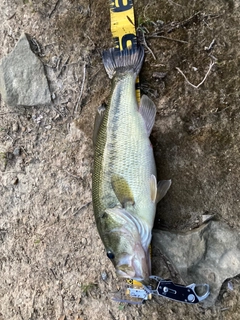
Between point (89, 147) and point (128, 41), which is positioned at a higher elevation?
point (128, 41)

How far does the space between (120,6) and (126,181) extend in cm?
186

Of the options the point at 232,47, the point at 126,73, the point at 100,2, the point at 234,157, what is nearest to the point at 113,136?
the point at 126,73

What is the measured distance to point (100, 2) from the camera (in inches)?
154

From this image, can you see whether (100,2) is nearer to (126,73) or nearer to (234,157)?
(126,73)

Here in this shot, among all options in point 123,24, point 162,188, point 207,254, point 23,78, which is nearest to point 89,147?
point 162,188

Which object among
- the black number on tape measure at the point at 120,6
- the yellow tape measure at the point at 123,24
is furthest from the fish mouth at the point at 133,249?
the black number on tape measure at the point at 120,6

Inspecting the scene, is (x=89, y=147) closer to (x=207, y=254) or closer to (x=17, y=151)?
(x=17, y=151)

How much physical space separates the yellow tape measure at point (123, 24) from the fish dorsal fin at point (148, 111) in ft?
0.80

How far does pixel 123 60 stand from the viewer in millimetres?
3580

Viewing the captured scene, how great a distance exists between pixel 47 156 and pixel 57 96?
691 millimetres

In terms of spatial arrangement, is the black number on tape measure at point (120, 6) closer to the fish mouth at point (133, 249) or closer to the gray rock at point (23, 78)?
the gray rock at point (23, 78)

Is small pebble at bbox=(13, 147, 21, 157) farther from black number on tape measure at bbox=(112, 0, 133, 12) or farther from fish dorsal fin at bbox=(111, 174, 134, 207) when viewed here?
black number on tape measure at bbox=(112, 0, 133, 12)

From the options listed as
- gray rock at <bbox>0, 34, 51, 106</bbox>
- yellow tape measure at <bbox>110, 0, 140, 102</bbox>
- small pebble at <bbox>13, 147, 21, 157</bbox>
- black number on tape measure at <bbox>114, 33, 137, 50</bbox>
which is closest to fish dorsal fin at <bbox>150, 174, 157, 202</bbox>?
yellow tape measure at <bbox>110, 0, 140, 102</bbox>

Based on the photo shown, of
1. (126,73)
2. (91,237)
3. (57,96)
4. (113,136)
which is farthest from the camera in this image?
(57,96)
